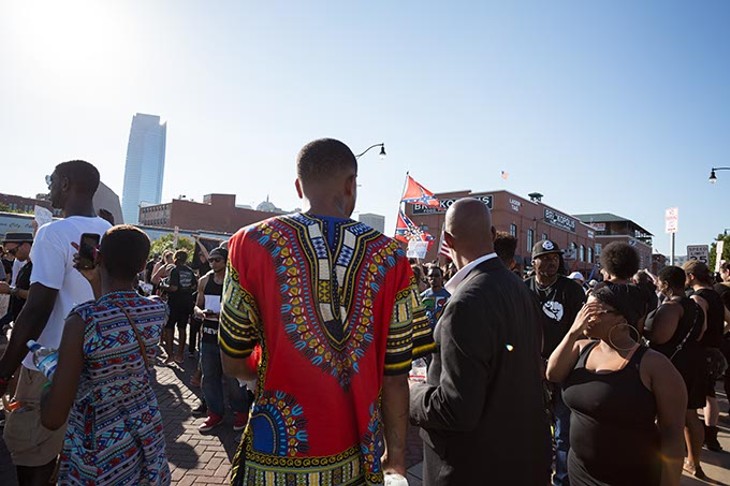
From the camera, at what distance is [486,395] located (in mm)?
2037

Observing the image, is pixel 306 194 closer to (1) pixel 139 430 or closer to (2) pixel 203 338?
(1) pixel 139 430

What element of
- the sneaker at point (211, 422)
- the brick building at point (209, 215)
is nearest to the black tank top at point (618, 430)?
the sneaker at point (211, 422)

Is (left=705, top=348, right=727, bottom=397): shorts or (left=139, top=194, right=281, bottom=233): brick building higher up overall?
(left=139, top=194, right=281, bottom=233): brick building

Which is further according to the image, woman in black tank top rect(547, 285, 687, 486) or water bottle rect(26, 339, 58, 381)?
woman in black tank top rect(547, 285, 687, 486)

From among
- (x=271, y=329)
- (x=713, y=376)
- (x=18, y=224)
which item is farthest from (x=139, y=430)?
(x=18, y=224)

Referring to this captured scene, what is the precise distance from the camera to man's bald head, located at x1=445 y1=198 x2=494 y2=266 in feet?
7.78

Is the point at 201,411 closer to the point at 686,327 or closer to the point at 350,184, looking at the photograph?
the point at 350,184

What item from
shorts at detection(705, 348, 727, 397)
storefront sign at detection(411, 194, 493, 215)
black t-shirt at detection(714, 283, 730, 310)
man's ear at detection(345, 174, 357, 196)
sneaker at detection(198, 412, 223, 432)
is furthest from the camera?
storefront sign at detection(411, 194, 493, 215)

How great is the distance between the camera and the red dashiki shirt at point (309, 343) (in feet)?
5.02

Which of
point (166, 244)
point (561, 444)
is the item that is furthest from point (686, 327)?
point (166, 244)

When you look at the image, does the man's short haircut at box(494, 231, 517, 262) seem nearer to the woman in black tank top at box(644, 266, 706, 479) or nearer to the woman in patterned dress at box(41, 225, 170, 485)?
the woman in black tank top at box(644, 266, 706, 479)

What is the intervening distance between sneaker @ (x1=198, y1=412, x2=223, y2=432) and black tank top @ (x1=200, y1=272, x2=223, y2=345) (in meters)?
0.94

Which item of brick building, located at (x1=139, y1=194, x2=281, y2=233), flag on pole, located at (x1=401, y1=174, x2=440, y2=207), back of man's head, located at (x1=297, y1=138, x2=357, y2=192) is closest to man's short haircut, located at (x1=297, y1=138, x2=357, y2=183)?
back of man's head, located at (x1=297, y1=138, x2=357, y2=192)

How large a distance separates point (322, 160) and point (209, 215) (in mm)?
73063
